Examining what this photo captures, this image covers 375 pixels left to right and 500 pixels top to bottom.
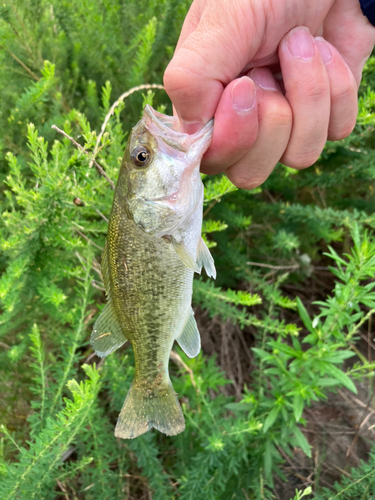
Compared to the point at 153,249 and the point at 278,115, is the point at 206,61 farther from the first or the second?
the point at 153,249

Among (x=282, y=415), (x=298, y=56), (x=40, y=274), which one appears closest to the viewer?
(x=298, y=56)

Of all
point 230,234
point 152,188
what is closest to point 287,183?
point 230,234

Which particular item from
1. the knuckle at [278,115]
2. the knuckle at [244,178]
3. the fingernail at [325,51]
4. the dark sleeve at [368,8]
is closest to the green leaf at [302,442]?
the knuckle at [244,178]

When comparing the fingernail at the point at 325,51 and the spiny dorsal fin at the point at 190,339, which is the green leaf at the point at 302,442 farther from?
the fingernail at the point at 325,51

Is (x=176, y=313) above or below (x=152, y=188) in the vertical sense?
below

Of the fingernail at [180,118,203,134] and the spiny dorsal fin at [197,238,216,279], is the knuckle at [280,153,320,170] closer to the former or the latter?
the fingernail at [180,118,203,134]

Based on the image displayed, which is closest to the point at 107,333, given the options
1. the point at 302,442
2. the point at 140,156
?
the point at 140,156

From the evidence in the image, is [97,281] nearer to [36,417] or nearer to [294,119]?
[36,417]
